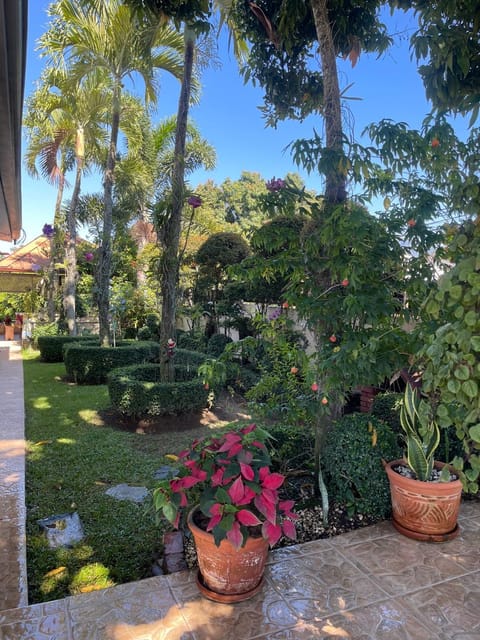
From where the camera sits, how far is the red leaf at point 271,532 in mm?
1987

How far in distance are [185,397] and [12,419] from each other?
2262 millimetres

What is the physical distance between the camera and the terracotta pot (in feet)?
8.69

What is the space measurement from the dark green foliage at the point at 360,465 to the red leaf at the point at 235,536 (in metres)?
1.25

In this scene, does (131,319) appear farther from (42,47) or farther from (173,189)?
(173,189)

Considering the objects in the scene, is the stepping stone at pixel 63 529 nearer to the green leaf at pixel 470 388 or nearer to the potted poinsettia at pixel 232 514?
the potted poinsettia at pixel 232 514

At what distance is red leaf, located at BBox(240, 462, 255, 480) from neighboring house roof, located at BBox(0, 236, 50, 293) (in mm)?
17128

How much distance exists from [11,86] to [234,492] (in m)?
2.57

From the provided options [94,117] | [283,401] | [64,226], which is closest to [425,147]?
[283,401]

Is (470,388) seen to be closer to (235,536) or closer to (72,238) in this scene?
(235,536)

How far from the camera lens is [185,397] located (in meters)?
5.59

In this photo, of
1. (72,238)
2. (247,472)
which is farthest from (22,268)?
(247,472)

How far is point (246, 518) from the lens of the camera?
1976 mm

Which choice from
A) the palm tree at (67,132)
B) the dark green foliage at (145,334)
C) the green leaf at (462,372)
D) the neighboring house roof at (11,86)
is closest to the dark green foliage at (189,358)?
the neighboring house roof at (11,86)

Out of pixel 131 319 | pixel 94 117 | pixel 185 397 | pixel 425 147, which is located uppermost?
pixel 94 117
